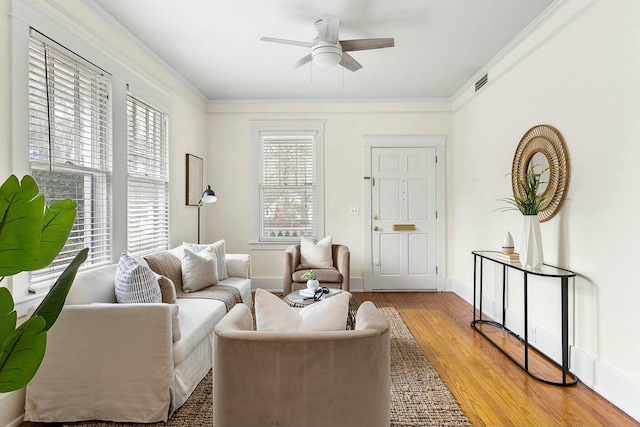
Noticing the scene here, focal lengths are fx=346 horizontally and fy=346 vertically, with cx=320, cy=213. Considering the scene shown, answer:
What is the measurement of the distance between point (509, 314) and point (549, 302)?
2.23ft

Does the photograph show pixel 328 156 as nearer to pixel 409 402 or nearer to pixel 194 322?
pixel 194 322

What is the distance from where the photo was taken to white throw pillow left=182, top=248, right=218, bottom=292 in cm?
318

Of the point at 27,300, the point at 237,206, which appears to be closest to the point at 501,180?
the point at 237,206

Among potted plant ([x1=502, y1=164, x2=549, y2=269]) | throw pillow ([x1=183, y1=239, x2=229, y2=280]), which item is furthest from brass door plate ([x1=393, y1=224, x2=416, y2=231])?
throw pillow ([x1=183, y1=239, x2=229, y2=280])

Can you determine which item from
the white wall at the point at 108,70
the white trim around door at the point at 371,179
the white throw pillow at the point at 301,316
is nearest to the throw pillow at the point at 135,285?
the white wall at the point at 108,70

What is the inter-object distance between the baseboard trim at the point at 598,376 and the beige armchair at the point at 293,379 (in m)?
1.76

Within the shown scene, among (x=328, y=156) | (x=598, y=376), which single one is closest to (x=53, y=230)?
(x=598, y=376)

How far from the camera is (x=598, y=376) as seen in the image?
2.24m

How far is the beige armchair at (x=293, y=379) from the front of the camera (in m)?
1.31

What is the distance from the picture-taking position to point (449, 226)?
4.95 metres

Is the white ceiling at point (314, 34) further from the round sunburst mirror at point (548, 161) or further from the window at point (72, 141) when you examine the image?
the round sunburst mirror at point (548, 161)

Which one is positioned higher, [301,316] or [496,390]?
[301,316]

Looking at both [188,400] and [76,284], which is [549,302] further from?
[76,284]

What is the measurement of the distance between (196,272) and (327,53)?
2.24 m
